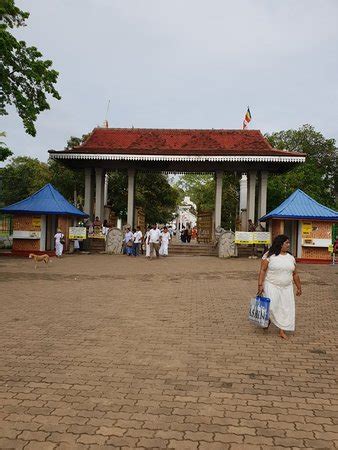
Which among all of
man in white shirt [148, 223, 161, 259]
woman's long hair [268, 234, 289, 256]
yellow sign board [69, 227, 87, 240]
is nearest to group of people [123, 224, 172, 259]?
man in white shirt [148, 223, 161, 259]

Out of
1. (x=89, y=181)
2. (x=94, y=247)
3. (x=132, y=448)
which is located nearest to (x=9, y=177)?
(x=89, y=181)

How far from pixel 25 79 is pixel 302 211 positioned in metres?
13.5

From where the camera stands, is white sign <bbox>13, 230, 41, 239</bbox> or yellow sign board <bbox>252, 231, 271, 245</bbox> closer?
white sign <bbox>13, 230, 41, 239</bbox>

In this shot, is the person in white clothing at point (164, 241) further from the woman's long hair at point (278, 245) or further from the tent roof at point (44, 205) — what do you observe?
the woman's long hair at point (278, 245)

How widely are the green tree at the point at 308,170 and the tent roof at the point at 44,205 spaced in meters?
18.3

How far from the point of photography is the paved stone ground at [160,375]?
3.48 m

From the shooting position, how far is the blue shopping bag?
21.8ft

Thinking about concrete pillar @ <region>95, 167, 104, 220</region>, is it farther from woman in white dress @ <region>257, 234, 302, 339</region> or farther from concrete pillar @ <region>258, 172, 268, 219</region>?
woman in white dress @ <region>257, 234, 302, 339</region>

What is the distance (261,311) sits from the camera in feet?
22.0

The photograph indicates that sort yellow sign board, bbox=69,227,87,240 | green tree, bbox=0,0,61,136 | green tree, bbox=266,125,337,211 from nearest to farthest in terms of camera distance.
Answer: green tree, bbox=0,0,61,136
yellow sign board, bbox=69,227,87,240
green tree, bbox=266,125,337,211

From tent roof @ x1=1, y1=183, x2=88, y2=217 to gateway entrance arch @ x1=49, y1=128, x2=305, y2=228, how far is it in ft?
9.39

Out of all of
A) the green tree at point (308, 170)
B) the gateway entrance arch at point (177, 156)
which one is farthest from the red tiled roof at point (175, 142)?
the green tree at point (308, 170)

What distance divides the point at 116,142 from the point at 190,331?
22.1m

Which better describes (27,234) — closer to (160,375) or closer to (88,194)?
(88,194)
